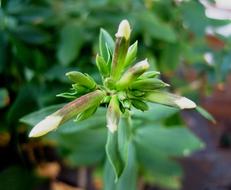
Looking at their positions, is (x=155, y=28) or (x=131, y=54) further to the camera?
(x=155, y=28)

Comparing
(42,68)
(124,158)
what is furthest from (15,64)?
(124,158)

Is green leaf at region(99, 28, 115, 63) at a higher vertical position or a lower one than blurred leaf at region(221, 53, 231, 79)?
higher

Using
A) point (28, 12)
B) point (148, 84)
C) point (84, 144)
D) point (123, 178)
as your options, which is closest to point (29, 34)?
point (28, 12)

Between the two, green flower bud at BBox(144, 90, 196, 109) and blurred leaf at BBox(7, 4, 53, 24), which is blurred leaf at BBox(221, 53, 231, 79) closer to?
blurred leaf at BBox(7, 4, 53, 24)

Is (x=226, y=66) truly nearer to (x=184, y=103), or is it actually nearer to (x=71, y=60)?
(x=71, y=60)

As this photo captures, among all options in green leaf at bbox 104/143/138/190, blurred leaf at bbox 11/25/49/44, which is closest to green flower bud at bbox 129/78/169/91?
green leaf at bbox 104/143/138/190

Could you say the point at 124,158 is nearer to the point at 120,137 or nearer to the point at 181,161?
the point at 120,137

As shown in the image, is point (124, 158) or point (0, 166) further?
point (0, 166)
